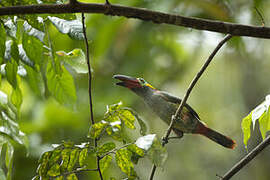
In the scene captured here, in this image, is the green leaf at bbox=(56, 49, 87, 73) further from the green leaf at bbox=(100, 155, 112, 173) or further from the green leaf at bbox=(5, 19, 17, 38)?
the green leaf at bbox=(100, 155, 112, 173)

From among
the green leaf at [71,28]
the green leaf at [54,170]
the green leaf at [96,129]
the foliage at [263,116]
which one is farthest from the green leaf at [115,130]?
the foliage at [263,116]

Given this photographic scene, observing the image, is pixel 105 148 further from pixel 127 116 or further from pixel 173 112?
pixel 173 112

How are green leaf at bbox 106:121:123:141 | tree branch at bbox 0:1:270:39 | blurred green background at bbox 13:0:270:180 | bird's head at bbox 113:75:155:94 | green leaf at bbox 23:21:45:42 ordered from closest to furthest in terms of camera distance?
1. tree branch at bbox 0:1:270:39
2. green leaf at bbox 106:121:123:141
3. green leaf at bbox 23:21:45:42
4. bird's head at bbox 113:75:155:94
5. blurred green background at bbox 13:0:270:180

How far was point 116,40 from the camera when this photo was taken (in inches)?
195

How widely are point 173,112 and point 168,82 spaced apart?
9.33 feet

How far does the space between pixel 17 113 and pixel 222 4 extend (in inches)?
115

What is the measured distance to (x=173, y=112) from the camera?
288 centimetres

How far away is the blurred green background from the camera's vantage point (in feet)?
14.1

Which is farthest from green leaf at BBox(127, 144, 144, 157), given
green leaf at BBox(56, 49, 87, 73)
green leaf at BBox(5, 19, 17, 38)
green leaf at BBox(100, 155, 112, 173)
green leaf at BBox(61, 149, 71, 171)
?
green leaf at BBox(5, 19, 17, 38)

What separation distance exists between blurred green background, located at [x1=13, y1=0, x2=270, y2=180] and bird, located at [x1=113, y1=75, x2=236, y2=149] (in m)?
0.69

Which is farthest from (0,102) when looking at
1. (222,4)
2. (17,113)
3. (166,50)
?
(166,50)

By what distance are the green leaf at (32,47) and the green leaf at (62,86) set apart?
10.6 inches

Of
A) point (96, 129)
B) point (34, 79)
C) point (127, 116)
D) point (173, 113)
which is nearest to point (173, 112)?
point (173, 113)

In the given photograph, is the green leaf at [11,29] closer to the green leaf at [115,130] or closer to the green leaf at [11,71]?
the green leaf at [11,71]
